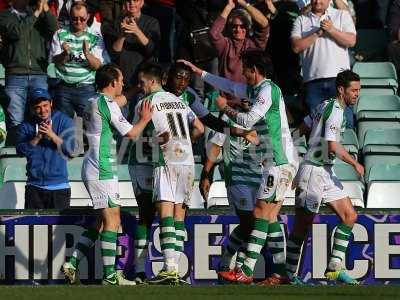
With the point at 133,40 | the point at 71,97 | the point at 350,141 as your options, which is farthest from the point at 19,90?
the point at 350,141

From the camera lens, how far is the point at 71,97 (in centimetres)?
1638

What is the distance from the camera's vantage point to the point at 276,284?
1363 centimetres

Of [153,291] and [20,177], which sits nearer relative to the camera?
[153,291]

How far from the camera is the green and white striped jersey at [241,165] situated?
13891 mm

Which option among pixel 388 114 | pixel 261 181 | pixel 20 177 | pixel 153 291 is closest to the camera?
pixel 153 291

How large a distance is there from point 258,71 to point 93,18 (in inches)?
145

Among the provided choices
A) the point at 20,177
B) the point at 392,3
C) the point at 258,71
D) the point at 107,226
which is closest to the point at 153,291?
the point at 107,226

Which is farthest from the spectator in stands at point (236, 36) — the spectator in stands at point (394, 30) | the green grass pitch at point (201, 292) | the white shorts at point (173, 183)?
the green grass pitch at point (201, 292)

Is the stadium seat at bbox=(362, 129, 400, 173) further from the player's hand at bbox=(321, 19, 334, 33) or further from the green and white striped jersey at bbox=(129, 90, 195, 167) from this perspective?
the green and white striped jersey at bbox=(129, 90, 195, 167)

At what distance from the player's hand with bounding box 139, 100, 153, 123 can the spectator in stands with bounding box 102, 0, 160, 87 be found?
2959 millimetres

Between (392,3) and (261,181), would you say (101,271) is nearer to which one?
(261,181)

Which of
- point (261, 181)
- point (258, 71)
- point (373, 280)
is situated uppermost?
point (258, 71)

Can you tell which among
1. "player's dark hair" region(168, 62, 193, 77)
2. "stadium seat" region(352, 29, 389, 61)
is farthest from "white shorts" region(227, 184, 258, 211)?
"stadium seat" region(352, 29, 389, 61)

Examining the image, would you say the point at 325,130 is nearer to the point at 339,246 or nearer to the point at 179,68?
the point at 339,246
